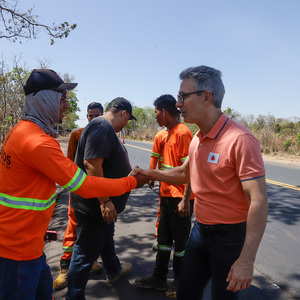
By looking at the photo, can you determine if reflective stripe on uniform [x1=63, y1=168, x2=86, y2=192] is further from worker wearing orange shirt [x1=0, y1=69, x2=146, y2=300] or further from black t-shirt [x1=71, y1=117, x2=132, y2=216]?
black t-shirt [x1=71, y1=117, x2=132, y2=216]

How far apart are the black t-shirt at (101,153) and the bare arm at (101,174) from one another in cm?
5

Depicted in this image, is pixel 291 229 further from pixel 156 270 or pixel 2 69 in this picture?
pixel 2 69

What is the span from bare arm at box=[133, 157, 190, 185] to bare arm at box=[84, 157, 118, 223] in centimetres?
38

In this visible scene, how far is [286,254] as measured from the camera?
12.8ft

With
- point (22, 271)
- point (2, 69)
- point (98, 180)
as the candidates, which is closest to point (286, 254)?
point (98, 180)

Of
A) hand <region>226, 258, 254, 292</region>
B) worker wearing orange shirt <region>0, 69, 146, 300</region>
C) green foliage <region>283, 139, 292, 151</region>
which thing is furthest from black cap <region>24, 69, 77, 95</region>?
green foliage <region>283, 139, 292, 151</region>

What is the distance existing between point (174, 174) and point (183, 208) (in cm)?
53

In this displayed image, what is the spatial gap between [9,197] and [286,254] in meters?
3.81

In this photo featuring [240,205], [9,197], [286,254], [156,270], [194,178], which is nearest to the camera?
[9,197]

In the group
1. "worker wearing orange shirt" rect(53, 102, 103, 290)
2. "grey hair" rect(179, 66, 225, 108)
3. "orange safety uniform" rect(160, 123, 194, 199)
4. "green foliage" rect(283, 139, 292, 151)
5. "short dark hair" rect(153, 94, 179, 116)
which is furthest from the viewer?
"green foliage" rect(283, 139, 292, 151)

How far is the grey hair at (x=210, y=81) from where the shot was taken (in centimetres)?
193

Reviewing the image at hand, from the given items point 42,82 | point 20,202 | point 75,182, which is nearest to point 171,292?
point 75,182

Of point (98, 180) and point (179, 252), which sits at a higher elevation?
point (98, 180)

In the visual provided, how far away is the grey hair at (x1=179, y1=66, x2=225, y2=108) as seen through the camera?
1932mm
